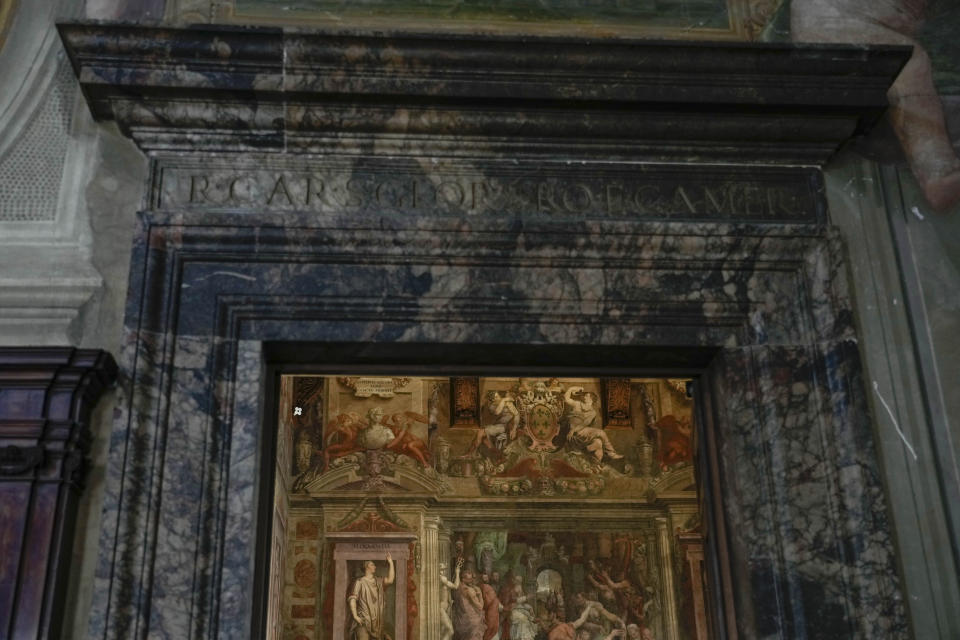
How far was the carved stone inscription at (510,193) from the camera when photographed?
4145 millimetres

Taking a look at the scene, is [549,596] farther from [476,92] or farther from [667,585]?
[476,92]

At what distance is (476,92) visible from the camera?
4195 mm

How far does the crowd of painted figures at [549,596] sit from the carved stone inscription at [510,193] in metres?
5.32

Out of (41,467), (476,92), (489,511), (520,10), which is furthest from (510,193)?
(489,511)

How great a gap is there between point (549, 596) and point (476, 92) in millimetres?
5798

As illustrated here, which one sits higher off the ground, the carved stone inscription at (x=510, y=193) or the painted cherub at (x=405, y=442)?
the painted cherub at (x=405, y=442)

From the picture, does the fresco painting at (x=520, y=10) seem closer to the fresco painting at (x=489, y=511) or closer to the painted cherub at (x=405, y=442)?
the fresco painting at (x=489, y=511)

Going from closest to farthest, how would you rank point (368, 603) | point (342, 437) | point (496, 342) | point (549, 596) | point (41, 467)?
point (41, 467)
point (496, 342)
point (368, 603)
point (549, 596)
point (342, 437)

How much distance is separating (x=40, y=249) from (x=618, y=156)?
2230 mm

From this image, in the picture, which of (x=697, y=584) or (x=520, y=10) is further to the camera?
(x=697, y=584)

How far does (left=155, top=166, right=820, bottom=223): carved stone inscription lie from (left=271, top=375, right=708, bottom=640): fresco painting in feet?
14.4

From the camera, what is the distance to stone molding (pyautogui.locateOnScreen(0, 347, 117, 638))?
345cm

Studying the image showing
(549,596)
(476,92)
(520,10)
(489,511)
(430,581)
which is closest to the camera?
(476,92)

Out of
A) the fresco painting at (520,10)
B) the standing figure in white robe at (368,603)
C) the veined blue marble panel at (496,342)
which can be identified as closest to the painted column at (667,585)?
the standing figure in white robe at (368,603)
